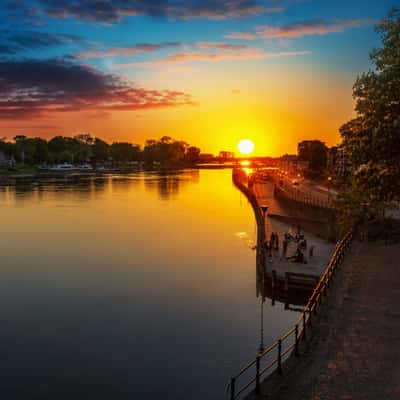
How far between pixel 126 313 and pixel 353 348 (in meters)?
17.8

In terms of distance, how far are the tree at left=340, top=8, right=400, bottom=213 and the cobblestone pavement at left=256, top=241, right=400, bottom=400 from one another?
5.40m

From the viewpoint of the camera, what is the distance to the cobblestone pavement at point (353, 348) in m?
13.2

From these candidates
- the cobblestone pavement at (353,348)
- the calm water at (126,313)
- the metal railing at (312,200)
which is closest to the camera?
the cobblestone pavement at (353,348)

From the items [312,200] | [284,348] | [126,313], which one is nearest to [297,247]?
[284,348]

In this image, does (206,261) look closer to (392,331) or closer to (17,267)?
(17,267)

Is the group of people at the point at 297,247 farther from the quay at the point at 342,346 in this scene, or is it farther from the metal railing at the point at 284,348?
the quay at the point at 342,346

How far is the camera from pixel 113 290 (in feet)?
117

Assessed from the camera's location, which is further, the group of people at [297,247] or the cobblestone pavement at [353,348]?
the group of people at [297,247]

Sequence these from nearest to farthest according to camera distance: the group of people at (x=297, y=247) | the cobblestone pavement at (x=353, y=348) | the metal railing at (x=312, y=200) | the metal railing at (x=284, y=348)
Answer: the cobblestone pavement at (x=353, y=348)
the metal railing at (x=284, y=348)
the group of people at (x=297, y=247)
the metal railing at (x=312, y=200)

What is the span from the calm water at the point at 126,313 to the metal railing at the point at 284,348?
100 centimetres

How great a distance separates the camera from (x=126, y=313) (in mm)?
30281

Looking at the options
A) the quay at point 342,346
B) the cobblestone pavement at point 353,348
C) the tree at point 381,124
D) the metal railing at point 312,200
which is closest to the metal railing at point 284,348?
the quay at point 342,346

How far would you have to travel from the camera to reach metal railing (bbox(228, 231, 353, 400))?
13352 millimetres

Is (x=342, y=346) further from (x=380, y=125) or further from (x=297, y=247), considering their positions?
(x=297, y=247)
